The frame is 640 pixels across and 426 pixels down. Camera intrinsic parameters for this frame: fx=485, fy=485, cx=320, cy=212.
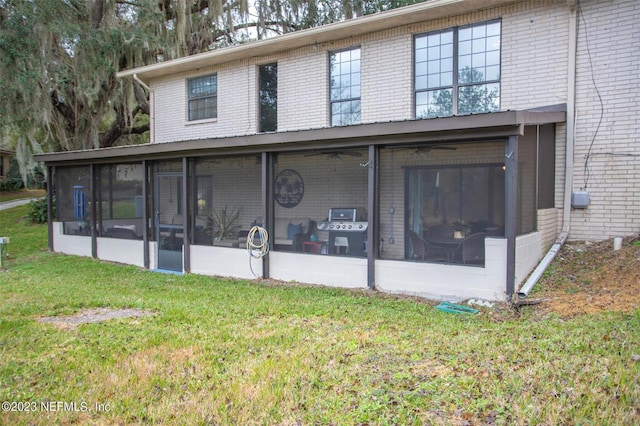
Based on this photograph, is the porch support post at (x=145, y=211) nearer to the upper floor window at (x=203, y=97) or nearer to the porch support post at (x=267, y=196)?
the upper floor window at (x=203, y=97)

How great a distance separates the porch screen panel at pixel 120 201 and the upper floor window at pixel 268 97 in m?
3.08

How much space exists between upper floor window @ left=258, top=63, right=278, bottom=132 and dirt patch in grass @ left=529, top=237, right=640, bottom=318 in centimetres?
694

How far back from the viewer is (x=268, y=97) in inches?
464

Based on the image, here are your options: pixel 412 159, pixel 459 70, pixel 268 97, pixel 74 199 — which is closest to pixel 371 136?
pixel 412 159

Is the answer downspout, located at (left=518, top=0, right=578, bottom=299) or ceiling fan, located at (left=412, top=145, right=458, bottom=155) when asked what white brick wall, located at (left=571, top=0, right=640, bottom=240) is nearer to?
downspout, located at (left=518, top=0, right=578, bottom=299)

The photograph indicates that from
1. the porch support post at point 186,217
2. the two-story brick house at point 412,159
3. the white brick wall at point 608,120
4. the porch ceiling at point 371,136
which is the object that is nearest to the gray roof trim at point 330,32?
the two-story brick house at point 412,159

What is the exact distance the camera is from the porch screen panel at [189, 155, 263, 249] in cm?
945

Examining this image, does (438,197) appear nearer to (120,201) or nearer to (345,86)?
(345,86)

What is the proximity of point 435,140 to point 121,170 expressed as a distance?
7658 mm

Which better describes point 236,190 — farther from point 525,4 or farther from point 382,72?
point 525,4

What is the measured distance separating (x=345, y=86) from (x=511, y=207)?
17.3 feet

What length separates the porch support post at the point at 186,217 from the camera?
1002 centimetres

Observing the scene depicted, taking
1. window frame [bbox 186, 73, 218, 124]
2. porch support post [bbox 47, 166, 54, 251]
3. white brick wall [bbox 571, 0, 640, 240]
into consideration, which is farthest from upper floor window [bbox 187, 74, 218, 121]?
white brick wall [bbox 571, 0, 640, 240]

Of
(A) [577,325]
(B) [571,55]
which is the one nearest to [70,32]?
(B) [571,55]
